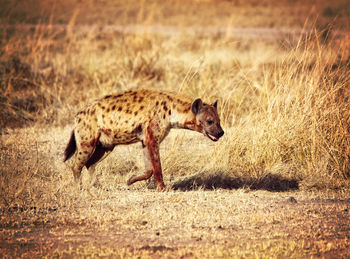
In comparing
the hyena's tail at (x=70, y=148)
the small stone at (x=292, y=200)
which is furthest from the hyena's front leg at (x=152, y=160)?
the small stone at (x=292, y=200)

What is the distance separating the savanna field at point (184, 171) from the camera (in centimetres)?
523

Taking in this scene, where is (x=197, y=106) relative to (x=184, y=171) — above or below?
above

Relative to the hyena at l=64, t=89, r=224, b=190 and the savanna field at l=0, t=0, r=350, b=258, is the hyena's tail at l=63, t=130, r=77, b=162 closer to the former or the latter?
the hyena at l=64, t=89, r=224, b=190

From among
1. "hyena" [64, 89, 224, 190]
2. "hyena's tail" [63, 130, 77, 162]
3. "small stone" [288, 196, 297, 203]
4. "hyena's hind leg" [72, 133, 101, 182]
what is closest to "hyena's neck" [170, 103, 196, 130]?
"hyena" [64, 89, 224, 190]

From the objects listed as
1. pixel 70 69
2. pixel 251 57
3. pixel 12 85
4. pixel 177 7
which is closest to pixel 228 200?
pixel 12 85

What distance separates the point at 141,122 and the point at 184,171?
125 centimetres

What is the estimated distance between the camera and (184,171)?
7621mm

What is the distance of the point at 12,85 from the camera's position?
11188 millimetres

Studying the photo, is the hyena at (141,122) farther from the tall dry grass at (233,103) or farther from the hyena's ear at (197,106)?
the tall dry grass at (233,103)

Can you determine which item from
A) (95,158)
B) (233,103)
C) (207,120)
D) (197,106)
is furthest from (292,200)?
(233,103)

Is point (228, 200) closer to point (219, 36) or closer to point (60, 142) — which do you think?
point (60, 142)

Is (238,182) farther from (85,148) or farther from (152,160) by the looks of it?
(85,148)

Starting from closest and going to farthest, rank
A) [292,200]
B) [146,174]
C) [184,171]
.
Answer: [292,200], [146,174], [184,171]

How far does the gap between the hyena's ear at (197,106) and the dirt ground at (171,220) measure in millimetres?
852
